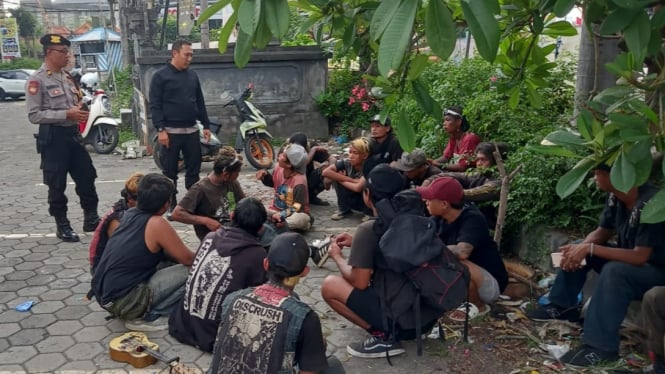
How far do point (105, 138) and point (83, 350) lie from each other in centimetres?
829

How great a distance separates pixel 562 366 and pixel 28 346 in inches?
138

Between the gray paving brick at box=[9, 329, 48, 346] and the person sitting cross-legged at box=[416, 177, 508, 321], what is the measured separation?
2814mm

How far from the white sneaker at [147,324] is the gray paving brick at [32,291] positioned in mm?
A: 1125

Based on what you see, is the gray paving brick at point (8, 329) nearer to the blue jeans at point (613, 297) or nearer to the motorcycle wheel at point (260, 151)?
the blue jeans at point (613, 297)

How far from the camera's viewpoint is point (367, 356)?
4.05m

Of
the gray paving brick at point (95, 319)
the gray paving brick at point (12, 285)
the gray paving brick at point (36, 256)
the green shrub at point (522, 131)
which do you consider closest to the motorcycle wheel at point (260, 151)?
the green shrub at point (522, 131)

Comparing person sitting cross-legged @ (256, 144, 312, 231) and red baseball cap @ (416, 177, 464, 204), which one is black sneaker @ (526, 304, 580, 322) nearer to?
red baseball cap @ (416, 177, 464, 204)

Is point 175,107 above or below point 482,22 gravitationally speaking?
below

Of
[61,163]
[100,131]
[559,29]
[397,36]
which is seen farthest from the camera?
[100,131]

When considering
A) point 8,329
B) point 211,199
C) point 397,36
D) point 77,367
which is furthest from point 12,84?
point 397,36

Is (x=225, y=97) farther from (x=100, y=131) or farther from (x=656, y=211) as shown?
(x=656, y=211)

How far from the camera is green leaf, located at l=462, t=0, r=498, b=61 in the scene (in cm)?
172

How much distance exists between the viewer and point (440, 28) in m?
1.80

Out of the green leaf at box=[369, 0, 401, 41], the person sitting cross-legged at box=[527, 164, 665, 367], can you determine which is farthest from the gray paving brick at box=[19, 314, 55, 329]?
the green leaf at box=[369, 0, 401, 41]
